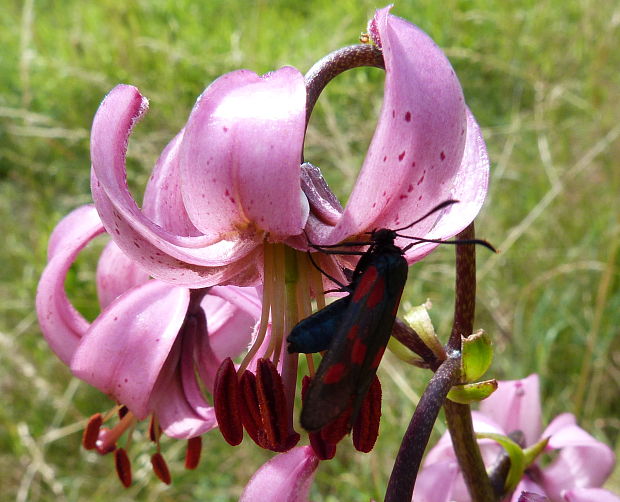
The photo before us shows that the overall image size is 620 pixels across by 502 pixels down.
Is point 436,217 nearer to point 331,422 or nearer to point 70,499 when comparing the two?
point 331,422

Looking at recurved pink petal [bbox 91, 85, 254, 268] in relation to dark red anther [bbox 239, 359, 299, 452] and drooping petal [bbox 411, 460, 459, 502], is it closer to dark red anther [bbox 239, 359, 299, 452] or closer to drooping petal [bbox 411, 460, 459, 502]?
dark red anther [bbox 239, 359, 299, 452]

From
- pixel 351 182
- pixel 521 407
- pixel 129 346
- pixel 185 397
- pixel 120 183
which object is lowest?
pixel 351 182

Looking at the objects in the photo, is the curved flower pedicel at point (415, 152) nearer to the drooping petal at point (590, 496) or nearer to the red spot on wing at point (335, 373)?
the red spot on wing at point (335, 373)

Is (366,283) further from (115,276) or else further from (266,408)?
(115,276)

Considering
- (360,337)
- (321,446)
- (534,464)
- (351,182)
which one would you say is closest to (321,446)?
(321,446)

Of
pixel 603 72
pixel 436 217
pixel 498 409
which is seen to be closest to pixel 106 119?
pixel 436 217

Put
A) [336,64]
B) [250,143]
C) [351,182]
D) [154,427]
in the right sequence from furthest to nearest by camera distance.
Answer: [351,182] → [154,427] → [336,64] → [250,143]

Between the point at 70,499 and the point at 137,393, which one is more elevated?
the point at 137,393
